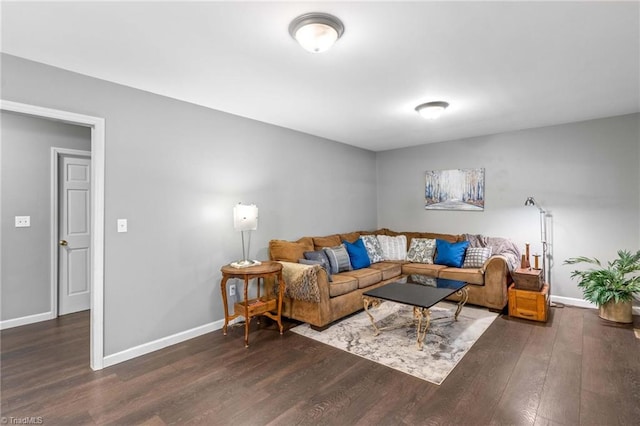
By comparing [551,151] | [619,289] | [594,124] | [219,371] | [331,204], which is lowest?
[219,371]

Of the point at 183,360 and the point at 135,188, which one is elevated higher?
the point at 135,188

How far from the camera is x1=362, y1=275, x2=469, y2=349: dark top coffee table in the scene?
9.48 feet

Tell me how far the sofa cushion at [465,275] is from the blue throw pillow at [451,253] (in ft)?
0.68

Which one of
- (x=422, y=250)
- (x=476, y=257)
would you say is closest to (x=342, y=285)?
(x=422, y=250)

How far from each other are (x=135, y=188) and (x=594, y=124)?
17.9 ft

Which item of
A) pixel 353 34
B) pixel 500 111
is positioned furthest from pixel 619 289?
pixel 353 34

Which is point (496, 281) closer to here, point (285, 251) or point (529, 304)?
point (529, 304)

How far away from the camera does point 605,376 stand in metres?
2.39

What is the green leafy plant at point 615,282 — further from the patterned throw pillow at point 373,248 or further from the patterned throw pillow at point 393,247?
the patterned throw pillow at point 373,248

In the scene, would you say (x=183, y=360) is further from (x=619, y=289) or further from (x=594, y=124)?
(x=594, y=124)

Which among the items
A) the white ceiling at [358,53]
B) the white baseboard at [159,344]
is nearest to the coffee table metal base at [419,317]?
the white baseboard at [159,344]

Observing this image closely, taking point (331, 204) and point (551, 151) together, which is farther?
point (331, 204)

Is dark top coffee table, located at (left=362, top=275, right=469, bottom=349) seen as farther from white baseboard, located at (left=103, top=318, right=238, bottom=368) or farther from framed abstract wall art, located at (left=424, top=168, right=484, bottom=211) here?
framed abstract wall art, located at (left=424, top=168, right=484, bottom=211)

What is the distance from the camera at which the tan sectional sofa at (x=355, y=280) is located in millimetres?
3375
